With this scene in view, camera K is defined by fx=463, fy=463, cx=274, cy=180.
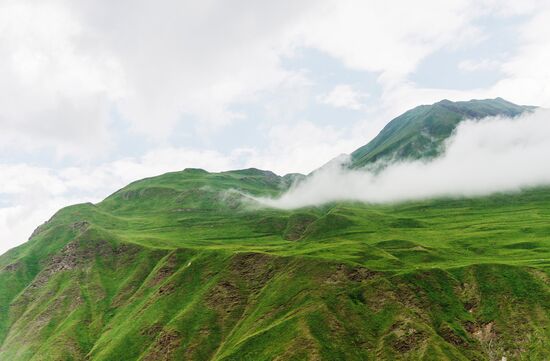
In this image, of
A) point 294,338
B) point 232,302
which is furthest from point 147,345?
point 294,338

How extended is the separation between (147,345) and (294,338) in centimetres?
6726

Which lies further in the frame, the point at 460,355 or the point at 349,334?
the point at 349,334

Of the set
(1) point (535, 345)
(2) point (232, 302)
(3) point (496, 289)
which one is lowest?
(1) point (535, 345)

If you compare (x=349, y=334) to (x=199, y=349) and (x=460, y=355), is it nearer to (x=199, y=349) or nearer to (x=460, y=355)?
(x=460, y=355)

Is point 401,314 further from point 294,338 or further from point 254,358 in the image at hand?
point 254,358

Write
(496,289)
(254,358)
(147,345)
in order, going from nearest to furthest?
(254,358) < (496,289) < (147,345)

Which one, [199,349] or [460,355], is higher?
[199,349]

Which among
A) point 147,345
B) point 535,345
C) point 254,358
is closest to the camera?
point 535,345

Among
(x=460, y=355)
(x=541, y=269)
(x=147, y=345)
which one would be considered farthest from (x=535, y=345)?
(x=147, y=345)

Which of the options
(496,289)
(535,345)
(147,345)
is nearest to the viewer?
(535,345)

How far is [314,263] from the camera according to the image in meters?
191

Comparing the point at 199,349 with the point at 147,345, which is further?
the point at 147,345

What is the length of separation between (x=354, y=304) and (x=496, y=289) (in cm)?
5004

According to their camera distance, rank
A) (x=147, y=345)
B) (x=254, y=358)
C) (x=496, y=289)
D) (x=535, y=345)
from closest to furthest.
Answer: (x=535, y=345) → (x=254, y=358) → (x=496, y=289) → (x=147, y=345)
